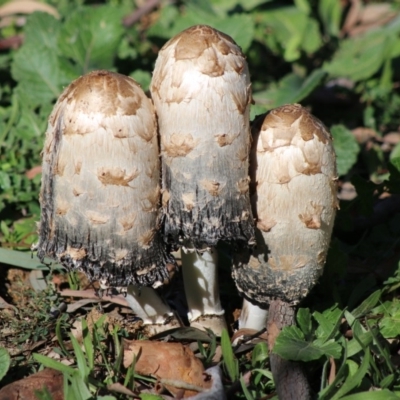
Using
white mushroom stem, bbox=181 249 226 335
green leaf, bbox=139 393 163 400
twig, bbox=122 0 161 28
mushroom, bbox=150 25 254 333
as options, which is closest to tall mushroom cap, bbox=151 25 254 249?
mushroom, bbox=150 25 254 333

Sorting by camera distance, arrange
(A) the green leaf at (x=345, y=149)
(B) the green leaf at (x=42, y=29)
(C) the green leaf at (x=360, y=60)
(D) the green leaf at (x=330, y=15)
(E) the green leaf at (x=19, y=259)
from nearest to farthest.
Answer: (E) the green leaf at (x=19, y=259), (A) the green leaf at (x=345, y=149), (B) the green leaf at (x=42, y=29), (C) the green leaf at (x=360, y=60), (D) the green leaf at (x=330, y=15)

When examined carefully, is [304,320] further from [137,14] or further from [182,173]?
[137,14]

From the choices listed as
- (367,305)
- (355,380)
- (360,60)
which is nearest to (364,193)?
(367,305)

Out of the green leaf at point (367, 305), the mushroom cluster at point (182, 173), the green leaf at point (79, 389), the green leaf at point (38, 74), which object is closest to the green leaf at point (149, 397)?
the green leaf at point (79, 389)

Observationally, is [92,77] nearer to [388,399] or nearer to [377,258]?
[388,399]

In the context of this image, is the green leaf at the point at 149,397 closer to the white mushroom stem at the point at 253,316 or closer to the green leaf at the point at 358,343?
the white mushroom stem at the point at 253,316

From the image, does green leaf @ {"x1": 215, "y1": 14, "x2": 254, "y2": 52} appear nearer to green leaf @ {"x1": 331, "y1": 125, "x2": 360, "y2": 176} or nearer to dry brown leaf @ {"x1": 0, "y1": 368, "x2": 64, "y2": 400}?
green leaf @ {"x1": 331, "y1": 125, "x2": 360, "y2": 176}
